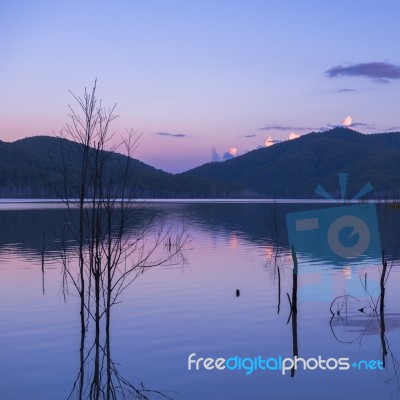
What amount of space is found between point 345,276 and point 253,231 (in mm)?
47344

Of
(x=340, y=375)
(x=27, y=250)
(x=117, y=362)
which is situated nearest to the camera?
(x=340, y=375)

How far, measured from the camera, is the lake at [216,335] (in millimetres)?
17625

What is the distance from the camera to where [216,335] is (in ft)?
77.6

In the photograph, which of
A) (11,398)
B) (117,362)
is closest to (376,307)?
(117,362)

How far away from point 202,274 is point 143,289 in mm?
8226

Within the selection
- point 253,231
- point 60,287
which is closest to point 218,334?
point 60,287

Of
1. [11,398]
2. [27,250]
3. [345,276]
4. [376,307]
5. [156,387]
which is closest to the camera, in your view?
[11,398]

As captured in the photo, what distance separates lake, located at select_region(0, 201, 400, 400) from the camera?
1762cm

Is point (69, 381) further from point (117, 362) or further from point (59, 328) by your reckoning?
point (59, 328)

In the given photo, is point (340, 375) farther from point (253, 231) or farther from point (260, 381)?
point (253, 231)

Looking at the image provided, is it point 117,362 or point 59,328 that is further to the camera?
point 59,328

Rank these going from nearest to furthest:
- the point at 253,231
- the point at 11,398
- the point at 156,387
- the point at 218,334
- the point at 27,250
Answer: the point at 11,398
the point at 156,387
the point at 218,334
the point at 27,250
the point at 253,231

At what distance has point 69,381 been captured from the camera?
17922 mm

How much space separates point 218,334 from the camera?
23812 millimetres
